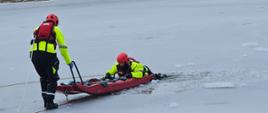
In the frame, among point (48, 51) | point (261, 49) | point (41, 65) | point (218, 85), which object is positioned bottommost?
point (218, 85)

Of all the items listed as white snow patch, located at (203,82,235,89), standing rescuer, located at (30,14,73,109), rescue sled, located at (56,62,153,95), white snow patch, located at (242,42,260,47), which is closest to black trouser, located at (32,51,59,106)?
standing rescuer, located at (30,14,73,109)

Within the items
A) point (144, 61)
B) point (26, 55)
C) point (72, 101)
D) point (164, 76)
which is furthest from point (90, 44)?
point (72, 101)

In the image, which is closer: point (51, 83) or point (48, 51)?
point (48, 51)

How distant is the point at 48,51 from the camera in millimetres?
7578

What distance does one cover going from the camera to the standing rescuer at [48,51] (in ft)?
24.7

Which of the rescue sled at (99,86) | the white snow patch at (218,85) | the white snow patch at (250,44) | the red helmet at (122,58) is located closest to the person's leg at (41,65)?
the rescue sled at (99,86)

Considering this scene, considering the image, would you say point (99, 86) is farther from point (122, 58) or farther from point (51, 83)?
point (122, 58)

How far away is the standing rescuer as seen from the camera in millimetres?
7527

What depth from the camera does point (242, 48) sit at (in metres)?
11.4

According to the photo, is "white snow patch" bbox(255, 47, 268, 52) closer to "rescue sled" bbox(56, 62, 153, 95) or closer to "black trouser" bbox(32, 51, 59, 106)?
"rescue sled" bbox(56, 62, 153, 95)

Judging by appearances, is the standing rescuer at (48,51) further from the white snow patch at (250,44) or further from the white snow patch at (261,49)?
the white snow patch at (250,44)

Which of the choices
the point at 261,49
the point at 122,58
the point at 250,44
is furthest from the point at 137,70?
the point at 250,44

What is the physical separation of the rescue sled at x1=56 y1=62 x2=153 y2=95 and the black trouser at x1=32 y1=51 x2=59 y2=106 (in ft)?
0.41

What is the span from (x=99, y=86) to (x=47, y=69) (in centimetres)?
72
